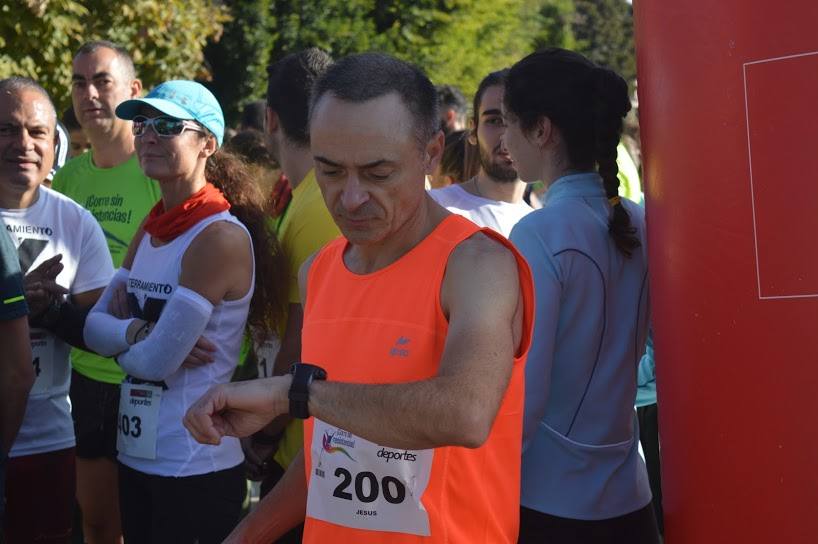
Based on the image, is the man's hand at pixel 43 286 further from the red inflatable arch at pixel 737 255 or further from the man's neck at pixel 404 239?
the red inflatable arch at pixel 737 255

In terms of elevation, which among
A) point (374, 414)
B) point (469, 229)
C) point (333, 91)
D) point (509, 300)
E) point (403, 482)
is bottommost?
point (403, 482)

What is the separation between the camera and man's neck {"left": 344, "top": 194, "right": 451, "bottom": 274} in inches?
83.7

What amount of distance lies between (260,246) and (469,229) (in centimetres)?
173

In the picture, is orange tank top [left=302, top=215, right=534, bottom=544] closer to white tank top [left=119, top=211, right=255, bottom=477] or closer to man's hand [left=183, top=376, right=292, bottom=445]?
man's hand [left=183, top=376, right=292, bottom=445]

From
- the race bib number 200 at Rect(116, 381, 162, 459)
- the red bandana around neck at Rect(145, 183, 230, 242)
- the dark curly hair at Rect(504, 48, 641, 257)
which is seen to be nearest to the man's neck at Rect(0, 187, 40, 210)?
the red bandana around neck at Rect(145, 183, 230, 242)

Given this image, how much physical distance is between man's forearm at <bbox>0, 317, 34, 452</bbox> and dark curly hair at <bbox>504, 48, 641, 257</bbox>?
1.51m

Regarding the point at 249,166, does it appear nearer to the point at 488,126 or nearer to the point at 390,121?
the point at 488,126

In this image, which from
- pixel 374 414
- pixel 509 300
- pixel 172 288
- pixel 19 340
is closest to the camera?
pixel 374 414

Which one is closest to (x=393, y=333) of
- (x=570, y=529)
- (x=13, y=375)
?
(x=570, y=529)

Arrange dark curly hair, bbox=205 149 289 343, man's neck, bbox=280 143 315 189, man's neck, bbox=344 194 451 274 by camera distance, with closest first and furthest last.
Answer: man's neck, bbox=344 194 451 274, dark curly hair, bbox=205 149 289 343, man's neck, bbox=280 143 315 189

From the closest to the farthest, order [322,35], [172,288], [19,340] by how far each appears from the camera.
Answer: [19,340] < [172,288] < [322,35]

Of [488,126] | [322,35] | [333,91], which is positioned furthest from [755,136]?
[322,35]

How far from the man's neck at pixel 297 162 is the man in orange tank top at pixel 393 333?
1.86m

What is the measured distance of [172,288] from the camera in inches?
141
